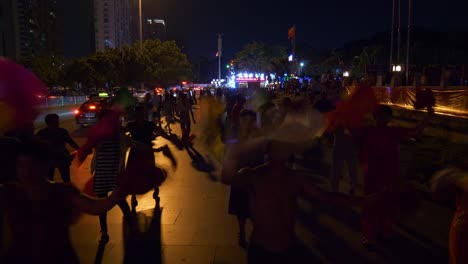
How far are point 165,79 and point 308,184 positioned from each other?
58.6 metres

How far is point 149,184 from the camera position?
128 inches

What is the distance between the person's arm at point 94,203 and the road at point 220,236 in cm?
122

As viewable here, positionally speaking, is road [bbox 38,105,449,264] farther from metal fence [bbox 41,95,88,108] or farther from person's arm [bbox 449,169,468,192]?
metal fence [bbox 41,95,88,108]

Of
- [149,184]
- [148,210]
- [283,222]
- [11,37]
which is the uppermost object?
[11,37]

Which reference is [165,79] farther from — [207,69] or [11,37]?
[207,69]

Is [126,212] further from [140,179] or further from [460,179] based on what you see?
Answer: [460,179]

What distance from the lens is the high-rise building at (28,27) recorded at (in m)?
104

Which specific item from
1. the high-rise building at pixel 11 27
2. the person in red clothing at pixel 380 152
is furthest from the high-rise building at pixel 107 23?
the person in red clothing at pixel 380 152

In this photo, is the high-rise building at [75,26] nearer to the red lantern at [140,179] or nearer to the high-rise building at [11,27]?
the high-rise building at [11,27]

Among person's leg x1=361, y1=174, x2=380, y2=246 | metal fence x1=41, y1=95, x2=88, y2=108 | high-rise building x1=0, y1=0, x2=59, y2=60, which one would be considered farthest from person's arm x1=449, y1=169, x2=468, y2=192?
high-rise building x1=0, y1=0, x2=59, y2=60

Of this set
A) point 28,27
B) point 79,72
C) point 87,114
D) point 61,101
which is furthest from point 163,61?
point 28,27

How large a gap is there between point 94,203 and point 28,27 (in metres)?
126

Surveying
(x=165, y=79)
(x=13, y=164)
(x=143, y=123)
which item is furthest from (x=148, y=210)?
(x=165, y=79)

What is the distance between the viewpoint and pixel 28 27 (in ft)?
379
